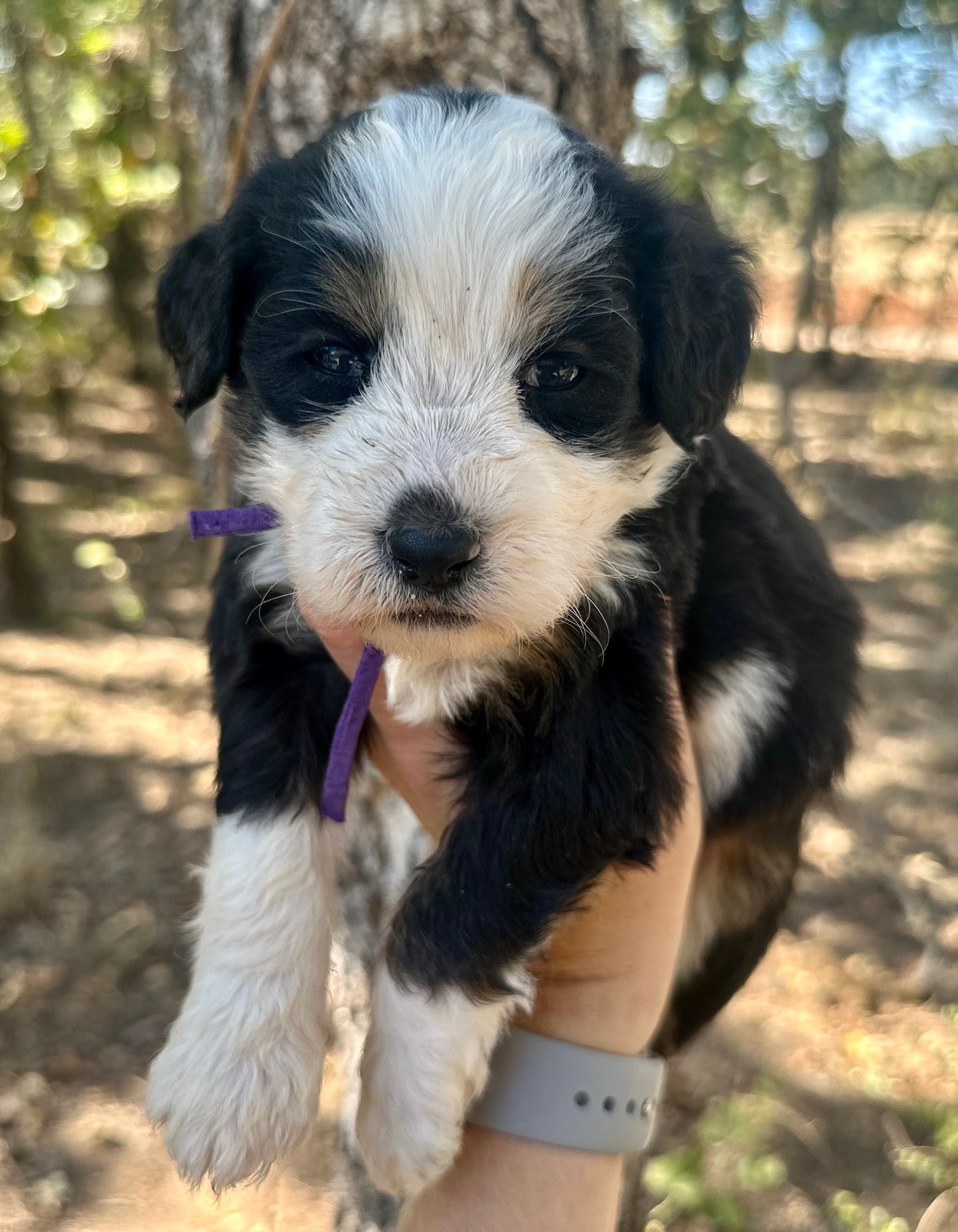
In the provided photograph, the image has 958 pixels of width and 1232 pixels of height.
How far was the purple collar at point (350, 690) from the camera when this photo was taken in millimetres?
1713

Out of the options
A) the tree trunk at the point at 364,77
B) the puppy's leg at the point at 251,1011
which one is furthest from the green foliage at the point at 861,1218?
the puppy's leg at the point at 251,1011

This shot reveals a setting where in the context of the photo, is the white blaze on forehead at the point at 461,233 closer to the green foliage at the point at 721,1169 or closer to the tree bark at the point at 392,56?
the tree bark at the point at 392,56

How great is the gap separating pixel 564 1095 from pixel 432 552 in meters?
1.06

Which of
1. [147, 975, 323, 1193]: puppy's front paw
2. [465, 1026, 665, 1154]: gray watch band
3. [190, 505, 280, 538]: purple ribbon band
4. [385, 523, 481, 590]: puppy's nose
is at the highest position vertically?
[385, 523, 481, 590]: puppy's nose

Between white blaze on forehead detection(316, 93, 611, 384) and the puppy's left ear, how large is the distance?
0.13 m

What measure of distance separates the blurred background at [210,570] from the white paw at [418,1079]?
28.9 inches

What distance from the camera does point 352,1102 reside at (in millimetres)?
2459

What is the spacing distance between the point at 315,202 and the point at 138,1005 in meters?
2.94

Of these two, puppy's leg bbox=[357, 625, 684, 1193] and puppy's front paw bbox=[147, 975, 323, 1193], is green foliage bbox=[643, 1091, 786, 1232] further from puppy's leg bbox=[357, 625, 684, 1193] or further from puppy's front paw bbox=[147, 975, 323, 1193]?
puppy's front paw bbox=[147, 975, 323, 1193]

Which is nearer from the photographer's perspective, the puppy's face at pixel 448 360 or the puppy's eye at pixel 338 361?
the puppy's face at pixel 448 360

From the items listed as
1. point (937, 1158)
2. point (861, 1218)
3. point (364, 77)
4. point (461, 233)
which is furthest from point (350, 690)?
point (937, 1158)

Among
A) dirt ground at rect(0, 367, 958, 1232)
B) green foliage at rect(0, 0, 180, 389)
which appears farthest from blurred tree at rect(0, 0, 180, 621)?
dirt ground at rect(0, 367, 958, 1232)

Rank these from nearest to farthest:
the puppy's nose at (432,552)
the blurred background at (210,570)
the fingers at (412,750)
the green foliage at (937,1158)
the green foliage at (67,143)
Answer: the puppy's nose at (432,552) → the fingers at (412,750) → the blurred background at (210,570) → the green foliage at (937,1158) → the green foliage at (67,143)

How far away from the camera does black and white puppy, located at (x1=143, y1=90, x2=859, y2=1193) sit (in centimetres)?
146
